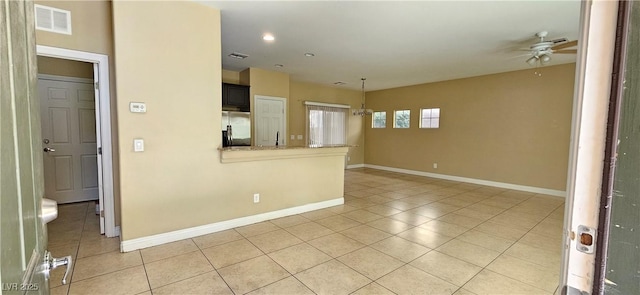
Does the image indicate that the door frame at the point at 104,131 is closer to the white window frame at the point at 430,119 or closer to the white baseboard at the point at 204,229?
the white baseboard at the point at 204,229

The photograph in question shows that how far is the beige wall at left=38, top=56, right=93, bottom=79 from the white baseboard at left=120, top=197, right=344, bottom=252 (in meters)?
3.00

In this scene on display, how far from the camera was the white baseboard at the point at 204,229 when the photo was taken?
2668 mm

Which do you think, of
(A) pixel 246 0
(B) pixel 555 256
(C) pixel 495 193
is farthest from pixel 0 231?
(C) pixel 495 193

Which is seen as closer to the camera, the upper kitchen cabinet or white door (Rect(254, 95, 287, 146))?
the upper kitchen cabinet

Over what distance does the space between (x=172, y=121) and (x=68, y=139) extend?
106 inches

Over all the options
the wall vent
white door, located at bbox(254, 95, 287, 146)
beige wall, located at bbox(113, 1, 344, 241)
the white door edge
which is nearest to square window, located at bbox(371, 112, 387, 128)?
white door, located at bbox(254, 95, 287, 146)

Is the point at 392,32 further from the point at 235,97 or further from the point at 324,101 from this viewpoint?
the point at 324,101

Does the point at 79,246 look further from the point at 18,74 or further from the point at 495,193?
the point at 495,193

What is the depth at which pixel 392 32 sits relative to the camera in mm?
3486

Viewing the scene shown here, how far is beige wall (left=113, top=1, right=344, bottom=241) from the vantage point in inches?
101

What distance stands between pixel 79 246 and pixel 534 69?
751 cm

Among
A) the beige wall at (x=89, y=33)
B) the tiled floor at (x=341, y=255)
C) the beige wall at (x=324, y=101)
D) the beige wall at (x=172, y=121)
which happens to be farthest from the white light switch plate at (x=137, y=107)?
the beige wall at (x=324, y=101)

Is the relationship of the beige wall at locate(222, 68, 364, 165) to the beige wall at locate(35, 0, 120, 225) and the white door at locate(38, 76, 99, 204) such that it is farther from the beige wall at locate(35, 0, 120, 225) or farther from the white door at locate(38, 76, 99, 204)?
the beige wall at locate(35, 0, 120, 225)

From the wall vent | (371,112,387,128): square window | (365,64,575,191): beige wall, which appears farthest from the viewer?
(371,112,387,128): square window
